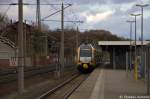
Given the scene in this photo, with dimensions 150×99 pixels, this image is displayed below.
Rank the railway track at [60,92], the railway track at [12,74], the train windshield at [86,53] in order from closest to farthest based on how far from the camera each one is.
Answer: the railway track at [60,92], the railway track at [12,74], the train windshield at [86,53]

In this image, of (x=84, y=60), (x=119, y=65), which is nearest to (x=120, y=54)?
(x=119, y=65)

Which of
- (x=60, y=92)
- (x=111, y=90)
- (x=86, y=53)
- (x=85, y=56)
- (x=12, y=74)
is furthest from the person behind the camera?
(x=85, y=56)

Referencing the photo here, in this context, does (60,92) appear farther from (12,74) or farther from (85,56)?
(85,56)

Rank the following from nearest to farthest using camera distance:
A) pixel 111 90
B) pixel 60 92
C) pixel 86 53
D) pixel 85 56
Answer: pixel 111 90 → pixel 60 92 → pixel 86 53 → pixel 85 56

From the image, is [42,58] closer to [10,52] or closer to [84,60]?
[10,52]

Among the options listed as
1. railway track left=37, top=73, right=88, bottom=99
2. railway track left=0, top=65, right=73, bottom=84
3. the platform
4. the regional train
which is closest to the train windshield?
the regional train

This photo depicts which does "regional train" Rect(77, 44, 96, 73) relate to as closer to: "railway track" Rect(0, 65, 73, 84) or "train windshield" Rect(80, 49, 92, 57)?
"train windshield" Rect(80, 49, 92, 57)

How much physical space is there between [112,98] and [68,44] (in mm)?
84415

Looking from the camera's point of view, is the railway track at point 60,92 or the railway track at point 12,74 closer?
the railway track at point 60,92

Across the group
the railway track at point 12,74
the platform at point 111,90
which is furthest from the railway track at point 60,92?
the railway track at point 12,74

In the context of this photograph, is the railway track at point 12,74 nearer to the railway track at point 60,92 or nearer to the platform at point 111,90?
the railway track at point 60,92

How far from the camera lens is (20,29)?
924 inches

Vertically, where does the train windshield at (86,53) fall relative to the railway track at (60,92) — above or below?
above

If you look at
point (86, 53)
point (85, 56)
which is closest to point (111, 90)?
point (86, 53)
